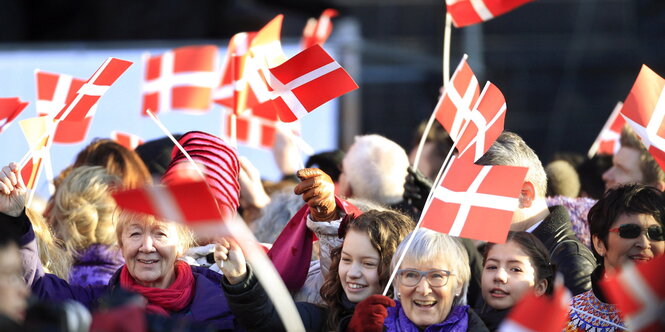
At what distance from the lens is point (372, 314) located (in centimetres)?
364

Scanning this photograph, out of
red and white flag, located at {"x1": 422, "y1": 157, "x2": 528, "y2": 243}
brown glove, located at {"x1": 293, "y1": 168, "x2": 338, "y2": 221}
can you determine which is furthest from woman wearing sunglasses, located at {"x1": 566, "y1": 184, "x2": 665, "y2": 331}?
brown glove, located at {"x1": 293, "y1": 168, "x2": 338, "y2": 221}

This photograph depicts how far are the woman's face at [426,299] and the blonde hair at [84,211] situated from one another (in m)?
1.38

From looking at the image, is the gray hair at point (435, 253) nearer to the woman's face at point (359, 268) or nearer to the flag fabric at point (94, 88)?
the woman's face at point (359, 268)

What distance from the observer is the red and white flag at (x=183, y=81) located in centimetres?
675

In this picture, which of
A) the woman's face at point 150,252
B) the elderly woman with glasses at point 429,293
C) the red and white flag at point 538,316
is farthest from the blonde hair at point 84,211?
the red and white flag at point 538,316

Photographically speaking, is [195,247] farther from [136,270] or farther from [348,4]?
[348,4]

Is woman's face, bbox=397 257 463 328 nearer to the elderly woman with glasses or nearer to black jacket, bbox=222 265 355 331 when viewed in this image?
the elderly woman with glasses

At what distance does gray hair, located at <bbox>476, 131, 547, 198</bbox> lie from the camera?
4473mm

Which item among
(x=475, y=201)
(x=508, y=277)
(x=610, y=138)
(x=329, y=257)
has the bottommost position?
(x=610, y=138)

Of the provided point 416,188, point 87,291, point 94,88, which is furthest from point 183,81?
point 87,291

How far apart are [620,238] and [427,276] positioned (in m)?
0.68

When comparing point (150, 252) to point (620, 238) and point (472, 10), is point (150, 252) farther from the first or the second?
point (472, 10)

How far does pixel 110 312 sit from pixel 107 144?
2.75 meters

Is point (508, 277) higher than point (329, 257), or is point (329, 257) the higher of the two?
point (508, 277)
